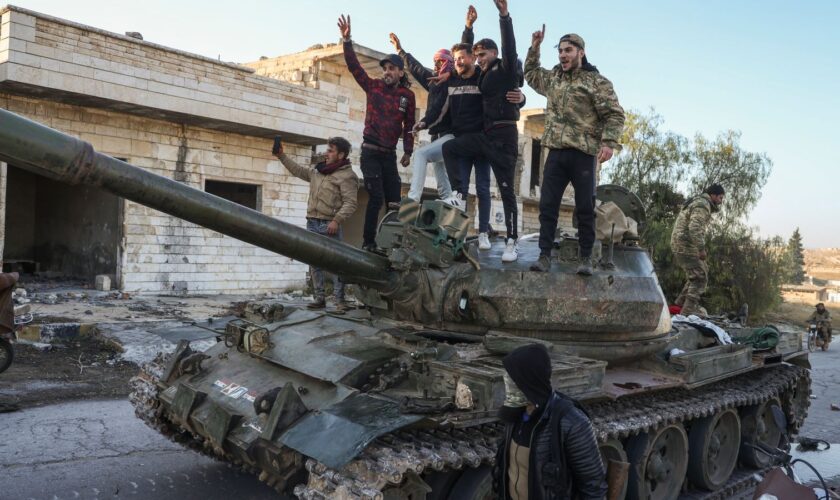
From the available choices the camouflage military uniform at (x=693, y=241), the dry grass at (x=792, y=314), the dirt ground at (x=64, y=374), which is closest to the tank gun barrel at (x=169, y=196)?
the dirt ground at (x=64, y=374)

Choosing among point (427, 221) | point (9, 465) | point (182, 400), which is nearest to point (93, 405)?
point (9, 465)

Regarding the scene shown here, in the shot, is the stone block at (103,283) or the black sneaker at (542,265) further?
the stone block at (103,283)

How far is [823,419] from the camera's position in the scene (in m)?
9.58

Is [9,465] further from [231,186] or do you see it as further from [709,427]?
[231,186]

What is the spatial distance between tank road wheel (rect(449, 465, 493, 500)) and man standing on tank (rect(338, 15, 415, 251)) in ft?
11.4

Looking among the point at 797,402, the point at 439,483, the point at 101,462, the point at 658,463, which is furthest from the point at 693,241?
the point at 101,462

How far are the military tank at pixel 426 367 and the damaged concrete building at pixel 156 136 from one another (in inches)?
336

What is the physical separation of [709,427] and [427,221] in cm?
315

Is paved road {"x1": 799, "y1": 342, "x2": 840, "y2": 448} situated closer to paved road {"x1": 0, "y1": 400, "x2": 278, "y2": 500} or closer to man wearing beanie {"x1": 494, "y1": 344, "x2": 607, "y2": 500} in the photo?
man wearing beanie {"x1": 494, "y1": 344, "x2": 607, "y2": 500}

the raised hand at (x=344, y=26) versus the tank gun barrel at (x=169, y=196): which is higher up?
the raised hand at (x=344, y=26)

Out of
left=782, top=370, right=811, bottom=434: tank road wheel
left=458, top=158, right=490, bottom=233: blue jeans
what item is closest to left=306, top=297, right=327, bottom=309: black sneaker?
left=458, top=158, right=490, bottom=233: blue jeans

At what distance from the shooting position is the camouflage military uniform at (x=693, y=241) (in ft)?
32.8

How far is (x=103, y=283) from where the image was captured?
46.8ft

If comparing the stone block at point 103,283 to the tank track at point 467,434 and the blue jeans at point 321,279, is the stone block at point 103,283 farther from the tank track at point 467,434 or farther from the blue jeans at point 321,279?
the tank track at point 467,434
